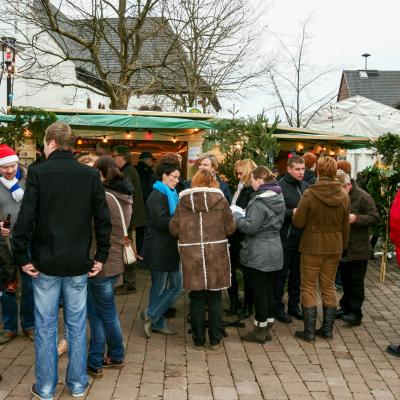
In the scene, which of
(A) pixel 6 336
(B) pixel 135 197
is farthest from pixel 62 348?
(B) pixel 135 197

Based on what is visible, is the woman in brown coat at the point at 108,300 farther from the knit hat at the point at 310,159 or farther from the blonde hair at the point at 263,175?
the knit hat at the point at 310,159

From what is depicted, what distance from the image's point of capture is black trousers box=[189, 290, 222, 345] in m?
5.21

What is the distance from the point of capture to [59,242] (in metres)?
3.77

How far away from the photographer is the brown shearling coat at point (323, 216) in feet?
17.9

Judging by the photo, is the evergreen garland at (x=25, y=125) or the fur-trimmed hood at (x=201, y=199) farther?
the evergreen garland at (x=25, y=125)

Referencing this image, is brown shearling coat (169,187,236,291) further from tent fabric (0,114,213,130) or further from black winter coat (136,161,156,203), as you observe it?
black winter coat (136,161,156,203)

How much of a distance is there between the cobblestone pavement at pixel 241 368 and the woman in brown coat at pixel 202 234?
608 mm

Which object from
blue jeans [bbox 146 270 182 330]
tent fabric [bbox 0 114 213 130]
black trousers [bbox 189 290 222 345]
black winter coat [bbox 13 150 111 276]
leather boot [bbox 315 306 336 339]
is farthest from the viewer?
tent fabric [bbox 0 114 213 130]

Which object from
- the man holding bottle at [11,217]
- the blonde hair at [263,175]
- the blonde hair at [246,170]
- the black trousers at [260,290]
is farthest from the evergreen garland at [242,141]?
the man holding bottle at [11,217]

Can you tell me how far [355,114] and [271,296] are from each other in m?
9.30

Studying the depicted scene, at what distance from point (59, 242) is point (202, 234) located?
165cm

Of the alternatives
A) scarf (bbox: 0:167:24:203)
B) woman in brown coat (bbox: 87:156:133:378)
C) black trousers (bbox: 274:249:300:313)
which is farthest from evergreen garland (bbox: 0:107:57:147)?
black trousers (bbox: 274:249:300:313)

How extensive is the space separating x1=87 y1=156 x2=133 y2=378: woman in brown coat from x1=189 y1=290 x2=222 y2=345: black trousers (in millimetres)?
857

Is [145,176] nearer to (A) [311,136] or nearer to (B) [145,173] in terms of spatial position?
(B) [145,173]
